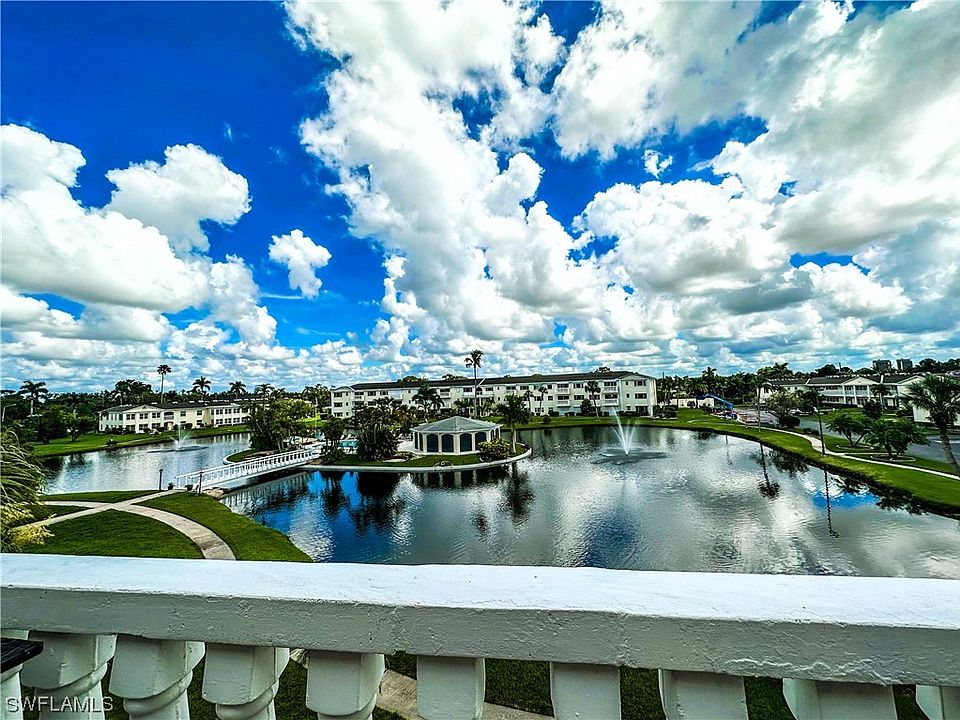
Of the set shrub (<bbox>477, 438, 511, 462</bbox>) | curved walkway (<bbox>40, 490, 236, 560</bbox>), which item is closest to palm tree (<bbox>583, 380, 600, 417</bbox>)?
shrub (<bbox>477, 438, 511, 462</bbox>)

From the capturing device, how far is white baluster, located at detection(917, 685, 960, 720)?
1078 mm

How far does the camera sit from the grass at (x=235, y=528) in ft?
52.3

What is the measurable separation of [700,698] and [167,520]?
2454 centimetres

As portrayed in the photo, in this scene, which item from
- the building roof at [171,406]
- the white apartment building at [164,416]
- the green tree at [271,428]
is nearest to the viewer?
the green tree at [271,428]

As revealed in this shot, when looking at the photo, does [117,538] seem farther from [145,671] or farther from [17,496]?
[145,671]

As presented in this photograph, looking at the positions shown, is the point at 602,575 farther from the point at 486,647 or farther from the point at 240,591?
the point at 240,591

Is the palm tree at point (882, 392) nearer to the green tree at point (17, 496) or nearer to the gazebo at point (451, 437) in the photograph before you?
the gazebo at point (451, 437)

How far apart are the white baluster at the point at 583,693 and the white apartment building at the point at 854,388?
3294 inches

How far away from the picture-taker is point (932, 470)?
A: 27.6 metres

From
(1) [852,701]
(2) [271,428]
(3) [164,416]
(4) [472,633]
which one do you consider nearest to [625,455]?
(2) [271,428]

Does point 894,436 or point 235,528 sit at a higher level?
point 894,436

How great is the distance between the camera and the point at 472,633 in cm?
113

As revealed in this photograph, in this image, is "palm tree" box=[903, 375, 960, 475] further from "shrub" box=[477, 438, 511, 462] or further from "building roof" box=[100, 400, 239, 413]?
"building roof" box=[100, 400, 239, 413]

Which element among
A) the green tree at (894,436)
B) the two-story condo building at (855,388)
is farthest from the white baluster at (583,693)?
the two-story condo building at (855,388)
